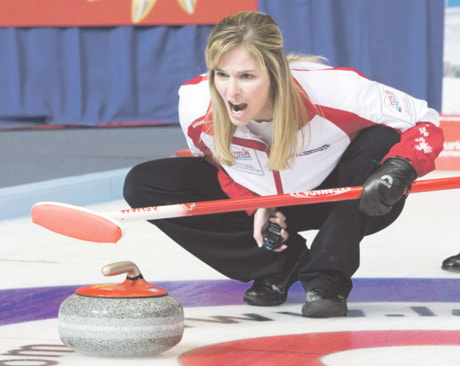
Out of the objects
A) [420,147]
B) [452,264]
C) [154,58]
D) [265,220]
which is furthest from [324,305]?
[154,58]

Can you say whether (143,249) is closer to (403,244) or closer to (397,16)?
(403,244)

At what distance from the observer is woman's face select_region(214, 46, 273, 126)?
6.80ft

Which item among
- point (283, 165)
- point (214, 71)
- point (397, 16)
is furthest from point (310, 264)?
point (397, 16)

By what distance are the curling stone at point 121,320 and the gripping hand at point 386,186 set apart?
45cm

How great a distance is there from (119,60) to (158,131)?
54 cm

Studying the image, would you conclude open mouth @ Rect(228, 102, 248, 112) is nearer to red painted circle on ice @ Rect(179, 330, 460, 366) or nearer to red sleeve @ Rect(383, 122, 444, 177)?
red sleeve @ Rect(383, 122, 444, 177)

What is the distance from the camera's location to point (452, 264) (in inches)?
105

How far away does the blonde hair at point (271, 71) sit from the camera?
208 centimetres

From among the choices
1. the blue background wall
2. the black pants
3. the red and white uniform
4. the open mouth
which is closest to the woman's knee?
the black pants

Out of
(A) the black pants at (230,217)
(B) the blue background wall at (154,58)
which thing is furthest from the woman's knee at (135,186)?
(B) the blue background wall at (154,58)

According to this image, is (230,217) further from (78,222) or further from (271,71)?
(78,222)

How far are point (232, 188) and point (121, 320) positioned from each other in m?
0.69

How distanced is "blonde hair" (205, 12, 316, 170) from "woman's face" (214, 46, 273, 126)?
0.04 feet

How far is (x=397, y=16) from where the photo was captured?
6551 mm
